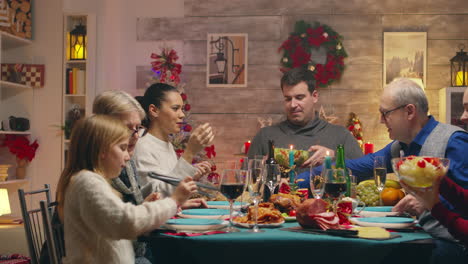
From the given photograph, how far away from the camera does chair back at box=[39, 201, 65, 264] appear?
6.45 ft

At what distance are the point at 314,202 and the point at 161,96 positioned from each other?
1.49 meters

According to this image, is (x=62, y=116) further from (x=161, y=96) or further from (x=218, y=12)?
(x=161, y=96)

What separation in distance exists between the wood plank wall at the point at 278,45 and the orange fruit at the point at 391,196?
3189 mm

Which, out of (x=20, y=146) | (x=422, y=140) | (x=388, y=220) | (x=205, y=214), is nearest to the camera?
(x=388, y=220)

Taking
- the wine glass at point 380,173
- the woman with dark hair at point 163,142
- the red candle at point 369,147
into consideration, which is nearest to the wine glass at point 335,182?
the wine glass at point 380,173

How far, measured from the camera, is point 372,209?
7.48 feet

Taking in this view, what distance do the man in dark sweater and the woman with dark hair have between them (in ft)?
3.12

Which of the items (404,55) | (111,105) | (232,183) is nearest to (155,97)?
(111,105)

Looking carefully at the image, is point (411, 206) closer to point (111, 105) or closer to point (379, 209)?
point (379, 209)

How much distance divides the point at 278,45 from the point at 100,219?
14.0 ft

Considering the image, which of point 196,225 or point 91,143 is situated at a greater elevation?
point 91,143

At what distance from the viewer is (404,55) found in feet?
18.1

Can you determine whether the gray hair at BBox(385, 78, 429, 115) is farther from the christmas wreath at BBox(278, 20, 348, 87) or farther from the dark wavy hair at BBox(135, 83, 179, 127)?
the christmas wreath at BBox(278, 20, 348, 87)

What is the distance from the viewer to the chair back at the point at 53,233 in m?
1.97
